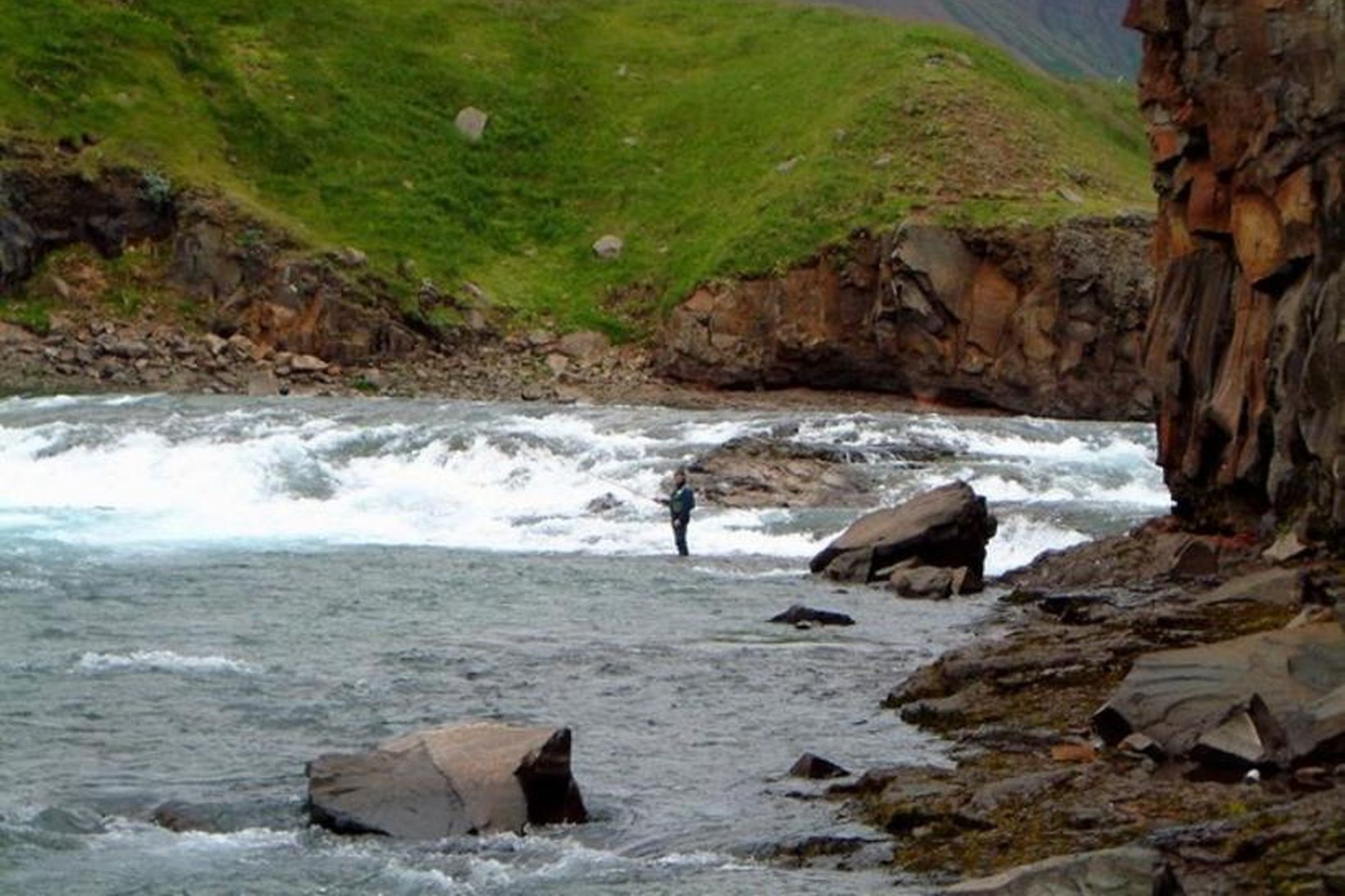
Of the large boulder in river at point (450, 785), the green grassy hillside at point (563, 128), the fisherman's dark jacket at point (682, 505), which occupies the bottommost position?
the fisherman's dark jacket at point (682, 505)

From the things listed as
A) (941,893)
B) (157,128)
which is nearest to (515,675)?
(941,893)

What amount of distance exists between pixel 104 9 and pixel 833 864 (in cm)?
7233

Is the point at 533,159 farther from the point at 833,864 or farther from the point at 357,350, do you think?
the point at 833,864

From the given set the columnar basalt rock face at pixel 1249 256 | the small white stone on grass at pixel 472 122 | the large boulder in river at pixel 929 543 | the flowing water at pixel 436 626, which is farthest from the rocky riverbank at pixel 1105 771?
the small white stone on grass at pixel 472 122

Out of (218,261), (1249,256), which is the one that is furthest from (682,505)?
(218,261)

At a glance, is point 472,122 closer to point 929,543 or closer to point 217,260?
point 217,260

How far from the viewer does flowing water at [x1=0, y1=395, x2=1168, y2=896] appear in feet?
51.9

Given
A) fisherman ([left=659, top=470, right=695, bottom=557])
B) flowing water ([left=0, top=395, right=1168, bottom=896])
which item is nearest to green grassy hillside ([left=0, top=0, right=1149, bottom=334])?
flowing water ([left=0, top=395, right=1168, bottom=896])

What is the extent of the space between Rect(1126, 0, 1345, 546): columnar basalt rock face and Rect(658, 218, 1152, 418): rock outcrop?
1216 inches

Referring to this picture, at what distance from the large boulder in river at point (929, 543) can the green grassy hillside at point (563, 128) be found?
34.3 metres

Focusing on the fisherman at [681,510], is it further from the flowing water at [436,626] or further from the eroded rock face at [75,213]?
the eroded rock face at [75,213]

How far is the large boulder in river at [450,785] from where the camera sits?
1597 cm

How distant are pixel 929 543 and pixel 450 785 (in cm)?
1741

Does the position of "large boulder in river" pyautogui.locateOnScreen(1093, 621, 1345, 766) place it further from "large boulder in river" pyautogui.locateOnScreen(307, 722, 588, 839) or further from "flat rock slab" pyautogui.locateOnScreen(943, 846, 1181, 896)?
"large boulder in river" pyautogui.locateOnScreen(307, 722, 588, 839)
